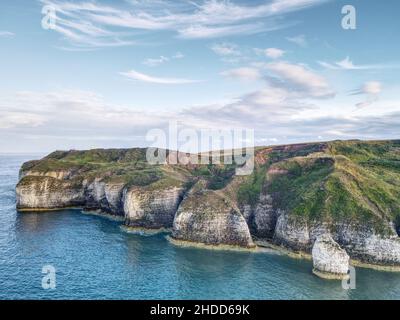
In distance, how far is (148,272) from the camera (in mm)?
66375

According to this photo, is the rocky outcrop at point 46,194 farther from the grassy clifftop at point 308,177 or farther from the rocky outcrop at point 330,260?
the rocky outcrop at point 330,260

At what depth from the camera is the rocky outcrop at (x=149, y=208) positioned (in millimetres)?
98000

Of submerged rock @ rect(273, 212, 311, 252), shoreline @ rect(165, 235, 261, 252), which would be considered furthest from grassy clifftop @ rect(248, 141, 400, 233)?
shoreline @ rect(165, 235, 261, 252)

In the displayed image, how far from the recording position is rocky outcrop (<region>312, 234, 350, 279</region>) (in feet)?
217

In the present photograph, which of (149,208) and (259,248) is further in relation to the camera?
(149,208)

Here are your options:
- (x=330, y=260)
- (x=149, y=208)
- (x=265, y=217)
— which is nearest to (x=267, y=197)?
(x=265, y=217)

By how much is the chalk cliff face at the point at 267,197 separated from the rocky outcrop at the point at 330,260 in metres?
0.22

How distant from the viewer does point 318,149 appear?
127 meters

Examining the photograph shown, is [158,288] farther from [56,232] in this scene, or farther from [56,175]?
[56,175]

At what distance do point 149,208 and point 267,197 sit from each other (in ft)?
114

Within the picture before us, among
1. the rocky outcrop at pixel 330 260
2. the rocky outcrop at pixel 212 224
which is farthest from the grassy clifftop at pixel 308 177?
the rocky outcrop at pixel 330 260

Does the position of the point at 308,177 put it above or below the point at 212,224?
above

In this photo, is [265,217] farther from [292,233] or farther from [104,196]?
[104,196]
